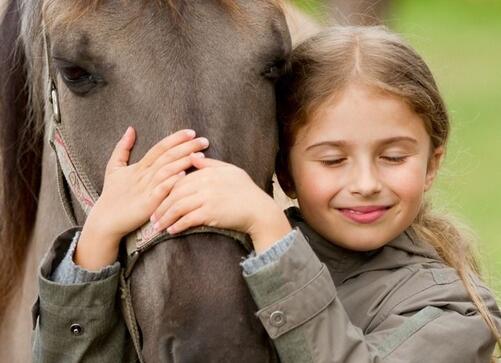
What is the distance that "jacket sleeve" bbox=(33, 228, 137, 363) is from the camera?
2693 millimetres

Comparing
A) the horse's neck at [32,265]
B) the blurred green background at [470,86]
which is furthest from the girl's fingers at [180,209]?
the blurred green background at [470,86]

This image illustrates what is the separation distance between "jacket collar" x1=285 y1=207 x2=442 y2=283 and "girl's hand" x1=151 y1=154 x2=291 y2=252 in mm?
462

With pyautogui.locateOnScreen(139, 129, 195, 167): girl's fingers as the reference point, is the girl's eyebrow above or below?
below

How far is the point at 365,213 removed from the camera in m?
2.96

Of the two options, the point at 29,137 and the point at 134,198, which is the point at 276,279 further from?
the point at 29,137

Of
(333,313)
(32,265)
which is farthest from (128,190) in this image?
(32,265)

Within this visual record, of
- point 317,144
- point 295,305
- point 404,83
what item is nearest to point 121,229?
point 295,305

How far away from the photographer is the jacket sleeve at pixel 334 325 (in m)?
2.62

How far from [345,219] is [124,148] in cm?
62

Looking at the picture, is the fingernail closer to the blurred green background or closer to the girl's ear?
the girl's ear

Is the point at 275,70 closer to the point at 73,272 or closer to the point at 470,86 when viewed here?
the point at 73,272

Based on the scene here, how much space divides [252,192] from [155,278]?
11.4 inches

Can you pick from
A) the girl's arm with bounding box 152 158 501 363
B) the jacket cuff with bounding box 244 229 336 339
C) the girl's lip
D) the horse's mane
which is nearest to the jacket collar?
the girl's lip

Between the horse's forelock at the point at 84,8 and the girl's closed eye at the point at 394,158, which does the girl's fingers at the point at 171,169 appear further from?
the girl's closed eye at the point at 394,158
